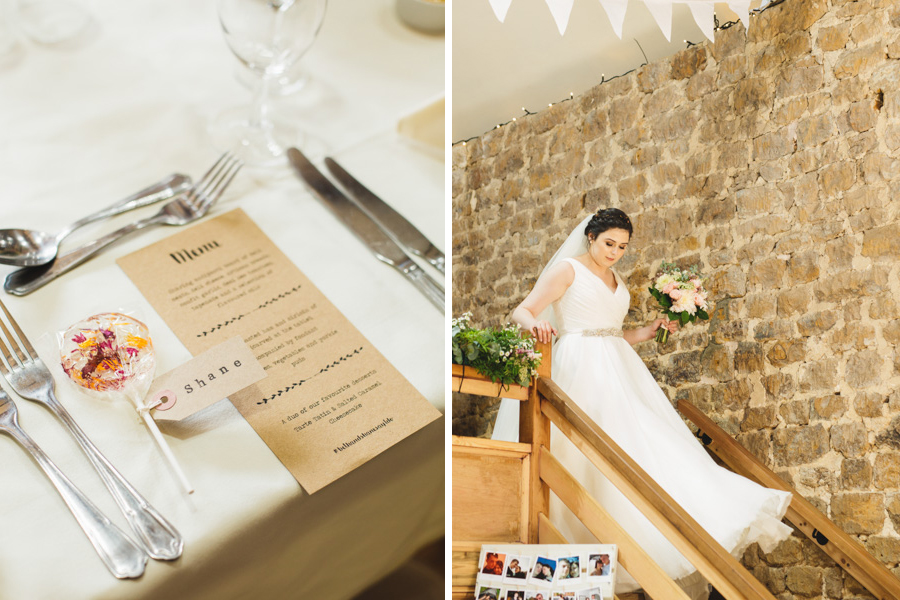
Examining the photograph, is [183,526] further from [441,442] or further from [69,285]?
[69,285]

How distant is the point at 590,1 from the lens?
301cm

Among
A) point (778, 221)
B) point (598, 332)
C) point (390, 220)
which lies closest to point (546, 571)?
point (390, 220)

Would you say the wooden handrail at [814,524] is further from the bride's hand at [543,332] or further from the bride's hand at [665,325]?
the bride's hand at [543,332]

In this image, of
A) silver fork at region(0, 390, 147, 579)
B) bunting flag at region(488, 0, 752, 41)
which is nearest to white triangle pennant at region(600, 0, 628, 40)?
bunting flag at region(488, 0, 752, 41)

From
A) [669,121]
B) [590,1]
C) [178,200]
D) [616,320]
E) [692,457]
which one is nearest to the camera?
[178,200]

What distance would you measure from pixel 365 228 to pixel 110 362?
456mm

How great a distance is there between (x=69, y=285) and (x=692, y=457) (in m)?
1.95

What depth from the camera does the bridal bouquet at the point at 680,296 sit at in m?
2.77

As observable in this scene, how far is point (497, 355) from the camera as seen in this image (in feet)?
6.17

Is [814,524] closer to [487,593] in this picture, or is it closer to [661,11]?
[487,593]

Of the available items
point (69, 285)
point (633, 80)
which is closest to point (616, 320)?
point (633, 80)

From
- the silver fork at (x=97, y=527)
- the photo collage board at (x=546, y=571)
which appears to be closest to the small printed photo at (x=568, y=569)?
the photo collage board at (x=546, y=571)

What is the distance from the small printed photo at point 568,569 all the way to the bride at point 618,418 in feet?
1.22

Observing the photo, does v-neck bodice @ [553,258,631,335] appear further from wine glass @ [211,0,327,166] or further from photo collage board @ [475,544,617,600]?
wine glass @ [211,0,327,166]
